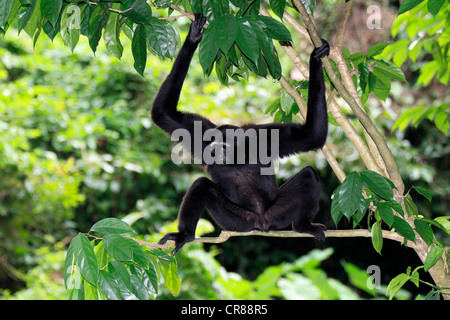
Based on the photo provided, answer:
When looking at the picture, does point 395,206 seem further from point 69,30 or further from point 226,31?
point 69,30

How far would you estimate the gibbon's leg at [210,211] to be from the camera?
294 centimetres

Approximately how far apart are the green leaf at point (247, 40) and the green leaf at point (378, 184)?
72 centimetres

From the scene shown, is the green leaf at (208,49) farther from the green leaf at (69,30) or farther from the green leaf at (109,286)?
the green leaf at (109,286)

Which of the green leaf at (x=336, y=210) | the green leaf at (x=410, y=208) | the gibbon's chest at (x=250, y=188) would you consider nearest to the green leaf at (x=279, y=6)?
the green leaf at (x=336, y=210)

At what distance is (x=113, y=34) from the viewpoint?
2137 mm

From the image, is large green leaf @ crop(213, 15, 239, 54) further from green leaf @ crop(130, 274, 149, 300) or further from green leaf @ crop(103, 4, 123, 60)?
green leaf @ crop(130, 274, 149, 300)

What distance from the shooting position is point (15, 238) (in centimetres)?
645

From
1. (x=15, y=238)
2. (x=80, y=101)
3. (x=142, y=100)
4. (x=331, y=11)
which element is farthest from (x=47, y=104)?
(x=331, y=11)

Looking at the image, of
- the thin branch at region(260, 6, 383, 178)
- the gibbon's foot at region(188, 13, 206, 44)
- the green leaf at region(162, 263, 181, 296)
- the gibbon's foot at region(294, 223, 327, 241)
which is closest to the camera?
the green leaf at region(162, 263, 181, 296)

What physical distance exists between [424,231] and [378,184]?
0.37 metres

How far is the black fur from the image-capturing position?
100.0 inches

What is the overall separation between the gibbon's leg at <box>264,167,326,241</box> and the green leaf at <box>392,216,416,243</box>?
956mm

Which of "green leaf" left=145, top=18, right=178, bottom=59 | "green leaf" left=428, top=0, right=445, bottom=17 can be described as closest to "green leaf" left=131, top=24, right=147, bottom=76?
"green leaf" left=145, top=18, right=178, bottom=59

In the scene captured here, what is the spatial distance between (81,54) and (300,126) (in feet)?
15.7
